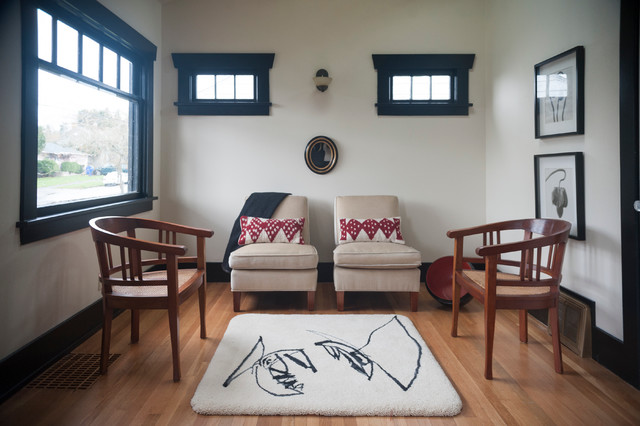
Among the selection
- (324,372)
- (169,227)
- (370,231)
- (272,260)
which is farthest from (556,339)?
(169,227)

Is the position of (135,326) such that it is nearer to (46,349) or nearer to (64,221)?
(46,349)

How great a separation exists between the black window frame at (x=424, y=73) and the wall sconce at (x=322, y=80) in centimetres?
52

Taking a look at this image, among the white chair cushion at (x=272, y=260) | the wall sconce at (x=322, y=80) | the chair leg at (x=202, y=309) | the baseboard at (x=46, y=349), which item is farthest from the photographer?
the wall sconce at (x=322, y=80)

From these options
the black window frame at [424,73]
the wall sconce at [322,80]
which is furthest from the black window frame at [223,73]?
the black window frame at [424,73]

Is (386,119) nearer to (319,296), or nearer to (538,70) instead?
(538,70)

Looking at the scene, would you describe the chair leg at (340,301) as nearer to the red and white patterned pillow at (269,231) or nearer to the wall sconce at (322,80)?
the red and white patterned pillow at (269,231)

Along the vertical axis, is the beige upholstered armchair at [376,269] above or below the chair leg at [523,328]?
above

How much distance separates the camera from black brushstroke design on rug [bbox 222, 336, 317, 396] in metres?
2.16

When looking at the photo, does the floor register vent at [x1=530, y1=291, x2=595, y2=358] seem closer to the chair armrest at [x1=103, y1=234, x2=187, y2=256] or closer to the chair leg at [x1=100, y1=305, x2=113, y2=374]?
the chair armrest at [x1=103, y1=234, x2=187, y2=256]

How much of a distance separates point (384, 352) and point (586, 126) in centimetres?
193

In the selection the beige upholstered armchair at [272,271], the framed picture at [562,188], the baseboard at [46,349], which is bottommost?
the baseboard at [46,349]

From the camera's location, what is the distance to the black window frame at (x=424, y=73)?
13.9 ft

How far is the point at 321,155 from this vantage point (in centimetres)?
431

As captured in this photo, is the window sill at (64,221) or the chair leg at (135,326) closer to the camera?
the window sill at (64,221)
